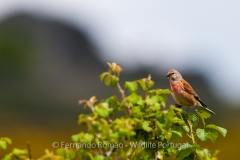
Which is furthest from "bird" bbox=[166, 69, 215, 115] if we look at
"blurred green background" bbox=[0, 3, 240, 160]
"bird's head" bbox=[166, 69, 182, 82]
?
"blurred green background" bbox=[0, 3, 240, 160]

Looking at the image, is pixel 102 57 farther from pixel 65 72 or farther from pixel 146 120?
pixel 146 120

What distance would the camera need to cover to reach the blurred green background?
21.0 meters

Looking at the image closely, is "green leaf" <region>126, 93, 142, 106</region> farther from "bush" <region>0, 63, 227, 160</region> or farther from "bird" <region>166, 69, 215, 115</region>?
"bird" <region>166, 69, 215, 115</region>

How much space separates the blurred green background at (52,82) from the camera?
21.0 m

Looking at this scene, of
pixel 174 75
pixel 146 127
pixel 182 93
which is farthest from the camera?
pixel 174 75

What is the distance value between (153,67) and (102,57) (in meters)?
11.1

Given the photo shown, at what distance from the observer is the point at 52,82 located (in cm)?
3447

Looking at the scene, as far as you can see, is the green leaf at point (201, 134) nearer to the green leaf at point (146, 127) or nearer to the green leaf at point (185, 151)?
the green leaf at point (185, 151)

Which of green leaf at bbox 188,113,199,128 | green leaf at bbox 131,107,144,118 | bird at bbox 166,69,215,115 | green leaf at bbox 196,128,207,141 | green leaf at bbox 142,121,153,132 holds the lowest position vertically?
green leaf at bbox 142,121,153,132

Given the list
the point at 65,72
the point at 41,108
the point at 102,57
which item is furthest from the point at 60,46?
the point at 41,108

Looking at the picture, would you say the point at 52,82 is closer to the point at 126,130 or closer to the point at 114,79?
the point at 114,79

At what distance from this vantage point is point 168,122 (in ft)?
14.2

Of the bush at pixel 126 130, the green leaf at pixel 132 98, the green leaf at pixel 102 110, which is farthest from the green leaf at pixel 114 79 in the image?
the green leaf at pixel 102 110

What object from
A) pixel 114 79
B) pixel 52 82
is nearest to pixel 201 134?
pixel 114 79
